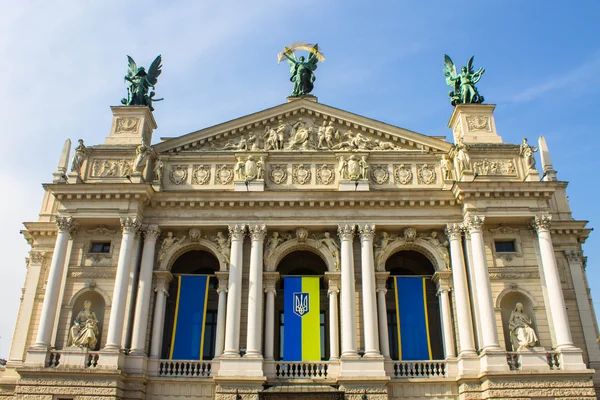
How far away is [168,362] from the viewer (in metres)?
25.1

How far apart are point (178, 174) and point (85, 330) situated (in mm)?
8505

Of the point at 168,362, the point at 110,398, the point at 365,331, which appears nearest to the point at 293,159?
the point at 365,331

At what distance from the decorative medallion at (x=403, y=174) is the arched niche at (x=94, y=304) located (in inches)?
576

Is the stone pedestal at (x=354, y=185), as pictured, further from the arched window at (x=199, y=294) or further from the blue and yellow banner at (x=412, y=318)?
the arched window at (x=199, y=294)

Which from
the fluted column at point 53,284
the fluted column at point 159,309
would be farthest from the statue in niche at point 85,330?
the fluted column at point 159,309

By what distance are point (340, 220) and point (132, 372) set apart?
11.2 m

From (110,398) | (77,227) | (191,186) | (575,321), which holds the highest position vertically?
(191,186)

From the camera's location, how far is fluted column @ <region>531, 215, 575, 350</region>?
24.2 m

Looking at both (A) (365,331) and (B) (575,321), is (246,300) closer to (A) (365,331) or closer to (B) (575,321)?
(A) (365,331)

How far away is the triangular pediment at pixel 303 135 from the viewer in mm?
29641

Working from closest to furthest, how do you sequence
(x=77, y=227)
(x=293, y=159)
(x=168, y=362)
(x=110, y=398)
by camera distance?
(x=110, y=398) < (x=168, y=362) < (x=77, y=227) < (x=293, y=159)

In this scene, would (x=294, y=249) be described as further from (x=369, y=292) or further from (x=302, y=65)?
(x=302, y=65)

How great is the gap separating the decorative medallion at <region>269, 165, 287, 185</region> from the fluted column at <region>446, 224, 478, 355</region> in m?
8.13

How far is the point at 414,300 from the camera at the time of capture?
88.0ft
